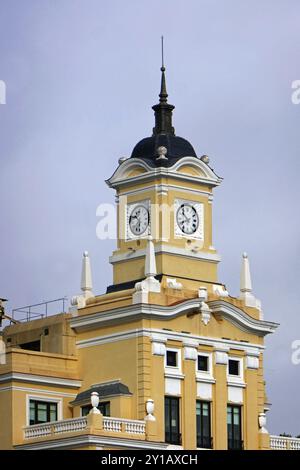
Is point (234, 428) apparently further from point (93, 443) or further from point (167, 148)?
point (167, 148)

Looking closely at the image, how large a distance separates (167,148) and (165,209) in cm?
309

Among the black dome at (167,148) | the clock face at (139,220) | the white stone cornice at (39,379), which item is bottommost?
the white stone cornice at (39,379)

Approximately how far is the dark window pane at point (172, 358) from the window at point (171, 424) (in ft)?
5.31

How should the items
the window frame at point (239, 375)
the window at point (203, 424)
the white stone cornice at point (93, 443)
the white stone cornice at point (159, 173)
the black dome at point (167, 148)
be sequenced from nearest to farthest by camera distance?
the white stone cornice at point (93, 443) → the window at point (203, 424) → the window frame at point (239, 375) → the white stone cornice at point (159, 173) → the black dome at point (167, 148)

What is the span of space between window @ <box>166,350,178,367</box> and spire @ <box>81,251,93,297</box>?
5.47 meters

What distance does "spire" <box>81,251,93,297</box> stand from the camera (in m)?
132

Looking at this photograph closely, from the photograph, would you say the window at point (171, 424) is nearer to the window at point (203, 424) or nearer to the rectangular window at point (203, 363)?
the window at point (203, 424)

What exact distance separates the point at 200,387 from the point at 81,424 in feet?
22.3

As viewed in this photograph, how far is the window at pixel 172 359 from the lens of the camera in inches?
5079

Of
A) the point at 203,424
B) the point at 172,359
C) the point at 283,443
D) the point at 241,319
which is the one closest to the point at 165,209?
the point at 241,319

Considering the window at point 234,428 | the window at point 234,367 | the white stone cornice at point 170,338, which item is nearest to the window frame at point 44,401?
the white stone cornice at point 170,338

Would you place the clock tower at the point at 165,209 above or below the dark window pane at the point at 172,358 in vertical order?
above

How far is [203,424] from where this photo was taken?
130m
